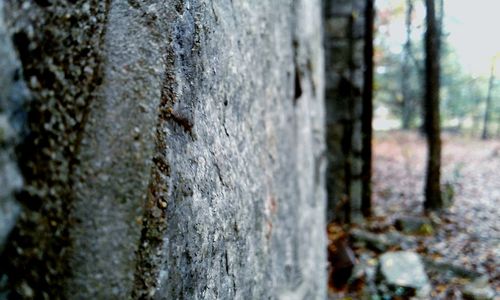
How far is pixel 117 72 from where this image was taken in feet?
2.35

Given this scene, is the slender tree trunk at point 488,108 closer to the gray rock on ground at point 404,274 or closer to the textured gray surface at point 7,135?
the gray rock on ground at point 404,274

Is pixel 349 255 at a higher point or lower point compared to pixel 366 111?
lower

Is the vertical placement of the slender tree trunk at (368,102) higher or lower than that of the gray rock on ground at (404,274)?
higher

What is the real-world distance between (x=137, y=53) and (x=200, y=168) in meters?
0.35

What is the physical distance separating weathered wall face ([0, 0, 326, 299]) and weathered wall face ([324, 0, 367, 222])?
5.76 meters

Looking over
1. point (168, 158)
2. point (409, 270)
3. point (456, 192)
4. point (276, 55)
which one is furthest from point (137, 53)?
point (456, 192)

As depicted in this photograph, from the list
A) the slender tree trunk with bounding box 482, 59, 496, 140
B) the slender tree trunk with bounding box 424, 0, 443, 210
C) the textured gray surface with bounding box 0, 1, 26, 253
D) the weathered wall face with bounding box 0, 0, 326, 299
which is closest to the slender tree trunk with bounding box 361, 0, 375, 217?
the slender tree trunk with bounding box 424, 0, 443, 210

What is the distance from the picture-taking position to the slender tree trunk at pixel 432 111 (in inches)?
256

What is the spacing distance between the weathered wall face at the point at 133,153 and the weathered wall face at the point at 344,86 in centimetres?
576

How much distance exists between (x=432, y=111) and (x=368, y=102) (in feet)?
3.46

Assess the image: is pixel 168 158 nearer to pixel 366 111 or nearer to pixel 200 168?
pixel 200 168

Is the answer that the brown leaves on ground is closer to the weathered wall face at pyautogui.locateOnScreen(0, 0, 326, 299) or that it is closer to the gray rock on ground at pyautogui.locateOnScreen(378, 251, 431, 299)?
the gray rock on ground at pyautogui.locateOnScreen(378, 251, 431, 299)

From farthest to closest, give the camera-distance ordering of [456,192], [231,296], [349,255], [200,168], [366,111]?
[456,192]
[366,111]
[349,255]
[231,296]
[200,168]

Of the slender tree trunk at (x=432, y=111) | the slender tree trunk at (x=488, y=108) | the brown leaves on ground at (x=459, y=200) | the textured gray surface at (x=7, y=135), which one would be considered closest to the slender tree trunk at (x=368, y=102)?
the brown leaves on ground at (x=459, y=200)
